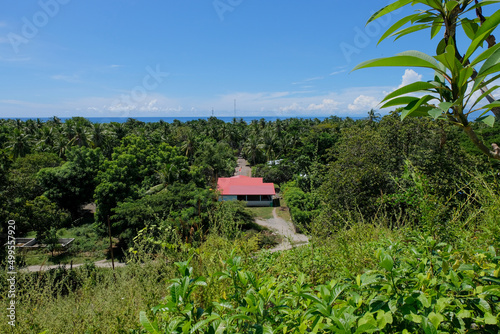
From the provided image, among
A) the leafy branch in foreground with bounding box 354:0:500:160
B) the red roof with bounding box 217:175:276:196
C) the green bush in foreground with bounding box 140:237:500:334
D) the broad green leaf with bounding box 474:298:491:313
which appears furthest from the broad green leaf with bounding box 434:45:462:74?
the red roof with bounding box 217:175:276:196

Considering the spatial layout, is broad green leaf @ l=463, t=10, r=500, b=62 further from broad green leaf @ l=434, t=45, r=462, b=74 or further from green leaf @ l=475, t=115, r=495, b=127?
green leaf @ l=475, t=115, r=495, b=127

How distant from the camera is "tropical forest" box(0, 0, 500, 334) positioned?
1053 mm

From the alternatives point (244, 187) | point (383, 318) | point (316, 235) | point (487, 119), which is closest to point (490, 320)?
point (383, 318)

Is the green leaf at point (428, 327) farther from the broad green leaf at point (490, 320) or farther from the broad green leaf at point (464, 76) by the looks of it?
the broad green leaf at point (464, 76)

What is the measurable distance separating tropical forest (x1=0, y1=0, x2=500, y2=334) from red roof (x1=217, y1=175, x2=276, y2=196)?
252 cm

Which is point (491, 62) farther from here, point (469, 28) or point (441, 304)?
point (441, 304)

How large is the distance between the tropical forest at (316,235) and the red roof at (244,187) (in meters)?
2.52

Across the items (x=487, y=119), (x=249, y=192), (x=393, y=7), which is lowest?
(x=249, y=192)

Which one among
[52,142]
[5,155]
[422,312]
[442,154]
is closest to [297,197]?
[442,154]

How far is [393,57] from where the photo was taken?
97cm

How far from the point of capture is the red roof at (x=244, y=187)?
25.6m

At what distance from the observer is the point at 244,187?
2638cm

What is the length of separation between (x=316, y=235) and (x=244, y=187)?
2342 centimetres

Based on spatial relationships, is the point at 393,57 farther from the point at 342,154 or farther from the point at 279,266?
the point at 342,154
